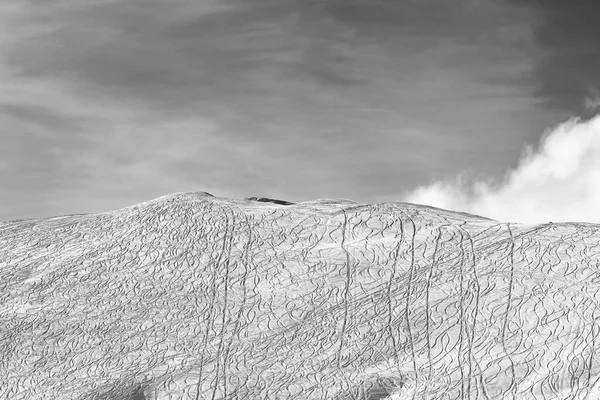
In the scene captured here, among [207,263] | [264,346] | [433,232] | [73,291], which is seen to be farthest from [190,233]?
[433,232]

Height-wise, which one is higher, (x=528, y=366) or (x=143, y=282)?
(x=143, y=282)

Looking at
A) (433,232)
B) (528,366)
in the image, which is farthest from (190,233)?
(528,366)

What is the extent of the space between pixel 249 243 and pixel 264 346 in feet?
16.4

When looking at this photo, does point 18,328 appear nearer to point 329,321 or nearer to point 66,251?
point 66,251

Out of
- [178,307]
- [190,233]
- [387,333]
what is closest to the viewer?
[387,333]

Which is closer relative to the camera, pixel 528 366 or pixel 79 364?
pixel 528 366

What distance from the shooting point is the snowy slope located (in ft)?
93.7

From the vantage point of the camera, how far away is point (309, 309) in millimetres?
31125

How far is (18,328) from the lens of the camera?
108 feet

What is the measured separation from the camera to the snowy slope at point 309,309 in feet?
93.7

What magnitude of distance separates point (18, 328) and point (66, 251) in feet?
14.3

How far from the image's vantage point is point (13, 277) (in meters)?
A: 35.7

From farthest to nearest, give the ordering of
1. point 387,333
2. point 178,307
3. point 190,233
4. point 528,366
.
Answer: point 190,233 < point 178,307 < point 387,333 < point 528,366

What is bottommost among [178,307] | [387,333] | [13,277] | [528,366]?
[528,366]
